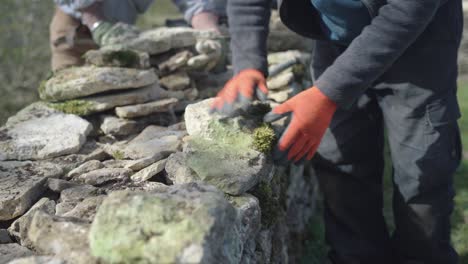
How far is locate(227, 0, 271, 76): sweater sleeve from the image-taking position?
269cm

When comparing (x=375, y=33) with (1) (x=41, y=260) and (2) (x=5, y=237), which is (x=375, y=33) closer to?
(1) (x=41, y=260)

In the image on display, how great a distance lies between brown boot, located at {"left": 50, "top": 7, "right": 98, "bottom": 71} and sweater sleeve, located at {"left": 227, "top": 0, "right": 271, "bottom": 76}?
4.99 feet

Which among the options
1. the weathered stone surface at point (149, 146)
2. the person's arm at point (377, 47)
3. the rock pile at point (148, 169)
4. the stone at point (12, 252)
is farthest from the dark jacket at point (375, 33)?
the stone at point (12, 252)

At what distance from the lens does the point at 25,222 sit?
190 centimetres

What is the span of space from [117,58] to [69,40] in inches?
34.5

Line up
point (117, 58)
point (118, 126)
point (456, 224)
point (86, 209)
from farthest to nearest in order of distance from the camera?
1. point (456, 224)
2. point (117, 58)
3. point (118, 126)
4. point (86, 209)

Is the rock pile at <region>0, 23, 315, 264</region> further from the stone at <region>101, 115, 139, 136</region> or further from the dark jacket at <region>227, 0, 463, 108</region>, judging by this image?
the dark jacket at <region>227, 0, 463, 108</region>

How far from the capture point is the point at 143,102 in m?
3.06

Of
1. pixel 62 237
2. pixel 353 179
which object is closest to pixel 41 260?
pixel 62 237

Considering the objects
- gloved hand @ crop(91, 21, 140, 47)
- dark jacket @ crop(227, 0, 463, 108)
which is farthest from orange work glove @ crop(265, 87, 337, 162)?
gloved hand @ crop(91, 21, 140, 47)

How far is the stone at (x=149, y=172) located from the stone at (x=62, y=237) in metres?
0.54

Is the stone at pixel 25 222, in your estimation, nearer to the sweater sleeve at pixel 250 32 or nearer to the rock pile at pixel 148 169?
the rock pile at pixel 148 169


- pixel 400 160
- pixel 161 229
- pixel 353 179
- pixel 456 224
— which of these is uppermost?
pixel 161 229

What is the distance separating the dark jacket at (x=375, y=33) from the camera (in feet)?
6.81
